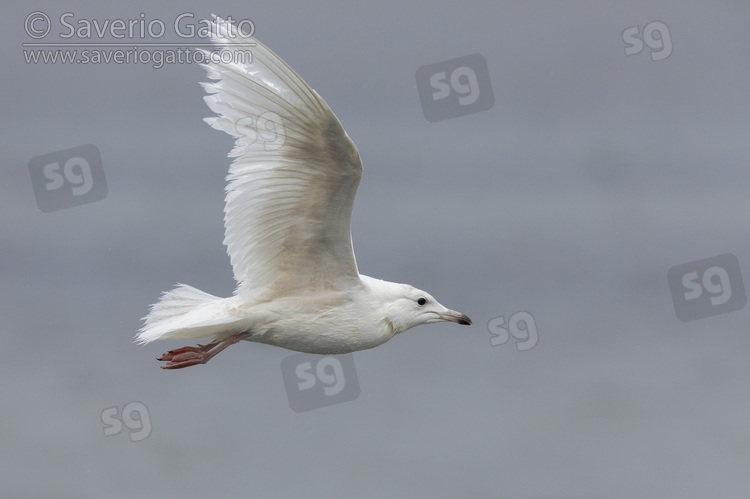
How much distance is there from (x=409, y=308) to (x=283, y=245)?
1279 mm

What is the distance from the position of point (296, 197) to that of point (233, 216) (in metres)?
0.61

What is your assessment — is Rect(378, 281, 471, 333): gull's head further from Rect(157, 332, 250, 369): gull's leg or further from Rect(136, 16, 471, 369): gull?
Rect(157, 332, 250, 369): gull's leg

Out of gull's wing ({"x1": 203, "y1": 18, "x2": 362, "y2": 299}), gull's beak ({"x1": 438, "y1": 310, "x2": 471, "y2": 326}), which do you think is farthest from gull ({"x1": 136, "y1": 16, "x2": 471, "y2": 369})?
gull's beak ({"x1": 438, "y1": 310, "x2": 471, "y2": 326})

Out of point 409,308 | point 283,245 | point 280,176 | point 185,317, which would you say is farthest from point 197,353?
point 409,308

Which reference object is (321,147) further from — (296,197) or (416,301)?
(416,301)

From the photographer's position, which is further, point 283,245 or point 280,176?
point 283,245

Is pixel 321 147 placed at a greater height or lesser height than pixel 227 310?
greater

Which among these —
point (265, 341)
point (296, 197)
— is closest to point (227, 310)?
point (265, 341)

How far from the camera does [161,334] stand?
36.0 ft

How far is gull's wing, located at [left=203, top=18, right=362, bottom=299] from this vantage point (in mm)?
10383

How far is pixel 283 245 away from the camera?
37.0ft

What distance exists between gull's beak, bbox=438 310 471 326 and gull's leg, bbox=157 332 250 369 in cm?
185

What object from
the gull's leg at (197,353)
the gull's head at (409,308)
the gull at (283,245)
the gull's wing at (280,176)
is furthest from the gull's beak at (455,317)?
the gull's leg at (197,353)

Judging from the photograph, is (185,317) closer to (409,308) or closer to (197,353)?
(197,353)
